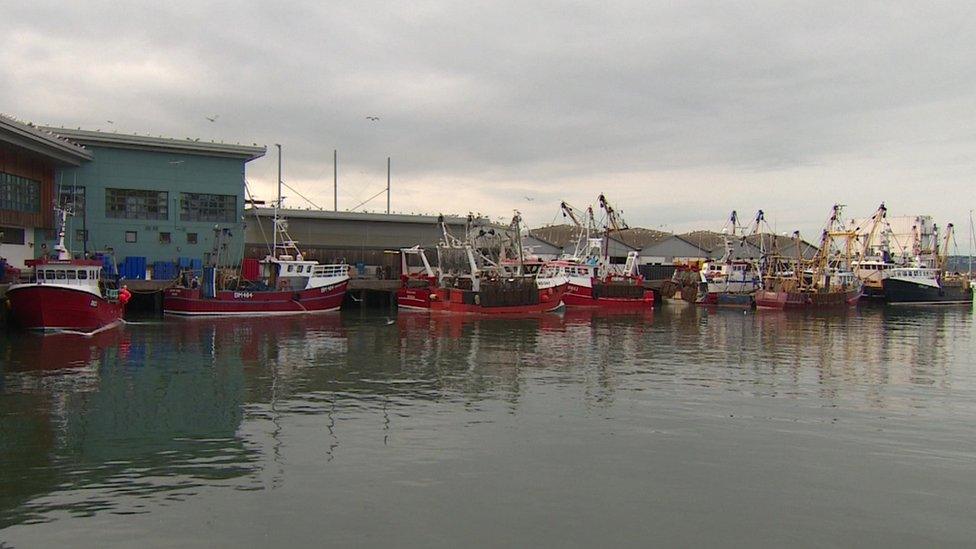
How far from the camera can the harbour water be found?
1014 centimetres

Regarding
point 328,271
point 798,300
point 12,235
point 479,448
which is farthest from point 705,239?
point 479,448

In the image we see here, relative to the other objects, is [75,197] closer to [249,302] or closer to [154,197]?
[154,197]

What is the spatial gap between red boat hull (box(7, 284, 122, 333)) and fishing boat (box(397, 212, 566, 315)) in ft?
70.4

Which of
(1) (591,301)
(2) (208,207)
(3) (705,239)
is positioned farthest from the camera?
(3) (705,239)

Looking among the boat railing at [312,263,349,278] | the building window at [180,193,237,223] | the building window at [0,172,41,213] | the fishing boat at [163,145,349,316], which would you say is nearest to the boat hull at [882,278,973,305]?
the boat railing at [312,263,349,278]

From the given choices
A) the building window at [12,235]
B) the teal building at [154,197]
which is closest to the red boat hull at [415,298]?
the teal building at [154,197]

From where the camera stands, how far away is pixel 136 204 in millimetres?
47844

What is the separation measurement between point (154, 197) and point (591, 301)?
104 feet

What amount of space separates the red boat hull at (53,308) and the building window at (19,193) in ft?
31.0

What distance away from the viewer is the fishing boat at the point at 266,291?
42500 millimetres

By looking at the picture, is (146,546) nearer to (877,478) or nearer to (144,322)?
(877,478)

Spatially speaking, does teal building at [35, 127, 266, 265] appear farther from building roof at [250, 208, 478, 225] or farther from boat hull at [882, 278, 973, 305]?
boat hull at [882, 278, 973, 305]

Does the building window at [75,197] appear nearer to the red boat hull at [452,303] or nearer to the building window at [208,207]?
the building window at [208,207]

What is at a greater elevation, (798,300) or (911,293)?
(911,293)
